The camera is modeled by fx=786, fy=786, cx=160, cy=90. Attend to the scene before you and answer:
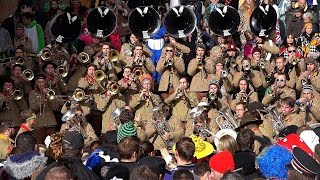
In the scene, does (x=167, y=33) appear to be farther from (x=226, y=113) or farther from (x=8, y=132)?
(x=8, y=132)

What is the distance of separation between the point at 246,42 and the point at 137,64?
3075 mm

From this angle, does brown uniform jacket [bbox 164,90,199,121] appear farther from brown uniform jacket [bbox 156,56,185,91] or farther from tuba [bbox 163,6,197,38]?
tuba [bbox 163,6,197,38]

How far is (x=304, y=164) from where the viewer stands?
578cm

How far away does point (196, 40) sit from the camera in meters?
15.9

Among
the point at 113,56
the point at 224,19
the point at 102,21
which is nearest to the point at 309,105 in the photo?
the point at 224,19

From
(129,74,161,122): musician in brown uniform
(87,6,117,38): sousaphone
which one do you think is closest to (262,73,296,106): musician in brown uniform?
(129,74,161,122): musician in brown uniform

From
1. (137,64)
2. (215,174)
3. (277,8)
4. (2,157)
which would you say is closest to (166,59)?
(137,64)

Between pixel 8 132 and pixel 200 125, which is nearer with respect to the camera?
pixel 8 132

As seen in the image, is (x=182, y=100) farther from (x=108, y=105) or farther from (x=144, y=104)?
(x=108, y=105)

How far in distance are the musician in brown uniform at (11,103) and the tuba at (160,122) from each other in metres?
2.29

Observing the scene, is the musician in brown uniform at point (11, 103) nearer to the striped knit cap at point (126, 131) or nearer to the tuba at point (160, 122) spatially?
the tuba at point (160, 122)

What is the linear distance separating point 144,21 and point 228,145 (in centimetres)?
751

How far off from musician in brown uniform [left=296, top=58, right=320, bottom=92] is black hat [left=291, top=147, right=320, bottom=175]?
8193 millimetres

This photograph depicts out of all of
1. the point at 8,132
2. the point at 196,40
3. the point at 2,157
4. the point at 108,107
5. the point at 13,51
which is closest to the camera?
the point at 2,157
